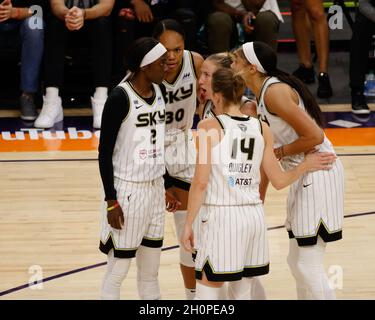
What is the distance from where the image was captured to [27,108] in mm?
8492

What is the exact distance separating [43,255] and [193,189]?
1.98 m

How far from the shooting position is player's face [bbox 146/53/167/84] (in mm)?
4332

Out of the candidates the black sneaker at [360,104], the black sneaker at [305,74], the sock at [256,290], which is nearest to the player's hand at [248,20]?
the black sneaker at [305,74]

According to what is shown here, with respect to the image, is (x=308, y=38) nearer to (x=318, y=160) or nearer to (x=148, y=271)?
(x=318, y=160)

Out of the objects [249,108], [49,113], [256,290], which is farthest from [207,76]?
[49,113]

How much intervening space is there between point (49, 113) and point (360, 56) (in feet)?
9.71

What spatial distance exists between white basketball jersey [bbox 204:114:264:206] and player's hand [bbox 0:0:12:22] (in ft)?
15.3

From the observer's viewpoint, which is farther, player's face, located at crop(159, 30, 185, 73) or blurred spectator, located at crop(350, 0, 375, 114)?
blurred spectator, located at crop(350, 0, 375, 114)

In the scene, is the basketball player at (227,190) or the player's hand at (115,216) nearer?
the basketball player at (227,190)

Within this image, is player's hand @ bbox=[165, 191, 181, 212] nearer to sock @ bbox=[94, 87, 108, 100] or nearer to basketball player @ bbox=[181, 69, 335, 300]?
basketball player @ bbox=[181, 69, 335, 300]

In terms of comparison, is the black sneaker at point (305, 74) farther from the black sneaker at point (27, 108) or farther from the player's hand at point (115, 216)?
the player's hand at point (115, 216)

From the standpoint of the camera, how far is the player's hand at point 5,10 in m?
8.26

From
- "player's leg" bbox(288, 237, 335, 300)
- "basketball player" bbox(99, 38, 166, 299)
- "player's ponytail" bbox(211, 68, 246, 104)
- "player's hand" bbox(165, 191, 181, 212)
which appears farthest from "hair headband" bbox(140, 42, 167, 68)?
"player's leg" bbox(288, 237, 335, 300)

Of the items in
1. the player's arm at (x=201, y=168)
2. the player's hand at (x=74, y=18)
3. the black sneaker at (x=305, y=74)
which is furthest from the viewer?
the black sneaker at (x=305, y=74)
